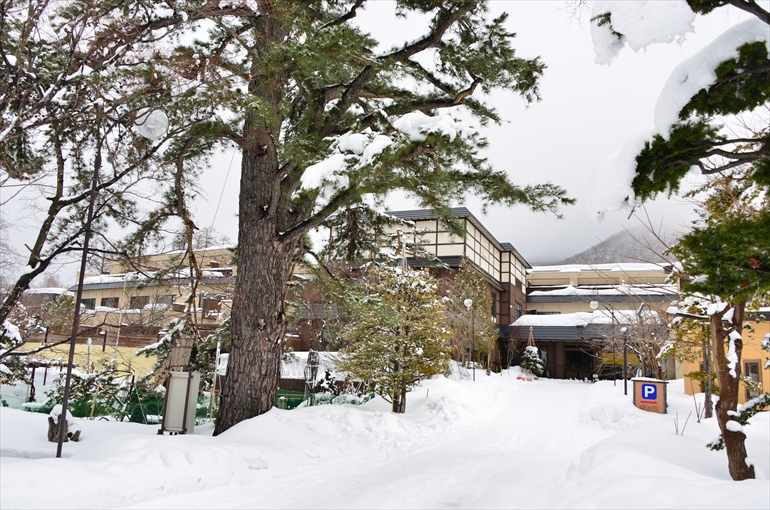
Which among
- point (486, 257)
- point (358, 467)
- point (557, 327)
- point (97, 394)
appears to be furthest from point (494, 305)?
point (358, 467)

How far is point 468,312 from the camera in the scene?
27.6m

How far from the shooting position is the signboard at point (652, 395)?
48.6ft

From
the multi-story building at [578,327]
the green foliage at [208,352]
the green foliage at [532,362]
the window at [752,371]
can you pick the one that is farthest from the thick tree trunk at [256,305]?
the green foliage at [532,362]

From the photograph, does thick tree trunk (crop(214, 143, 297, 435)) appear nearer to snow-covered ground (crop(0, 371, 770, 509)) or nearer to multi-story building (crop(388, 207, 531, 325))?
snow-covered ground (crop(0, 371, 770, 509))

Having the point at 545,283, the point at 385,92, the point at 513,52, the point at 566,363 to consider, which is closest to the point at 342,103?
the point at 385,92

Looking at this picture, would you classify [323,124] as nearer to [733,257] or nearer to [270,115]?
[270,115]

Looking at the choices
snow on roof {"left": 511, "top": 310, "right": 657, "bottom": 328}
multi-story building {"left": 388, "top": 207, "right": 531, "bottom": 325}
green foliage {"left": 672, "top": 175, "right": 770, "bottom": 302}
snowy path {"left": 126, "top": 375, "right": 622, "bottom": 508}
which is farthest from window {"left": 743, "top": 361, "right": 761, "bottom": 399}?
green foliage {"left": 672, "top": 175, "right": 770, "bottom": 302}

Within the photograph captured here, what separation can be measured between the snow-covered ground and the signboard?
3.68 metres

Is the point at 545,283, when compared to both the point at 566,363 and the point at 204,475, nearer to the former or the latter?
the point at 566,363

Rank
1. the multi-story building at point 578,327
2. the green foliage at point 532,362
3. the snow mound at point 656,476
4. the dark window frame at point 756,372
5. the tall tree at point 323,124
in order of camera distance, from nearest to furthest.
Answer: the snow mound at point 656,476
the tall tree at point 323,124
the dark window frame at point 756,372
the multi-story building at point 578,327
the green foliage at point 532,362

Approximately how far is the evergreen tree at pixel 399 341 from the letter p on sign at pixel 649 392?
5709mm

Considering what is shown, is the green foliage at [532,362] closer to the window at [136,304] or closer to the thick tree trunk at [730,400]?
the window at [136,304]

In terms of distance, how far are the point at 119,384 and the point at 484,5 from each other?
11.7 m

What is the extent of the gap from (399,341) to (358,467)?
6.54 metres
